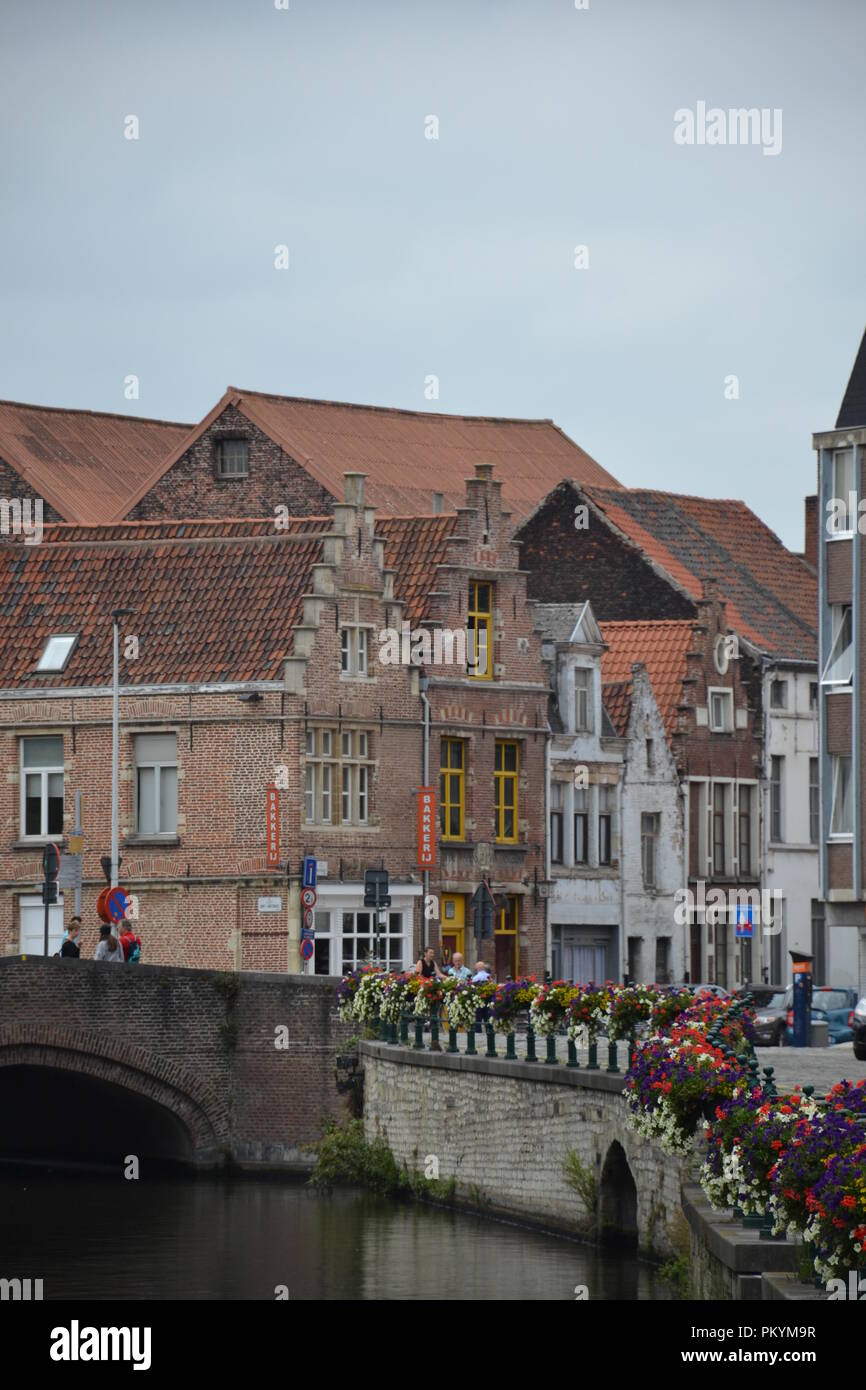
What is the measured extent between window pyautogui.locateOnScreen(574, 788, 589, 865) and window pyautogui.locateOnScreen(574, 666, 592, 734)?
49.6 inches

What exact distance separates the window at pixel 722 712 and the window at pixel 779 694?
5.54ft

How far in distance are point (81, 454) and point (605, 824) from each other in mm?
14845

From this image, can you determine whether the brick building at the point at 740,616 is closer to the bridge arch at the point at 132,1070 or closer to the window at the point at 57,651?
the window at the point at 57,651

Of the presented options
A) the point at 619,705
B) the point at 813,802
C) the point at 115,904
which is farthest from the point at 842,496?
the point at 813,802

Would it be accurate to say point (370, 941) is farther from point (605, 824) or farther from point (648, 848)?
point (648, 848)

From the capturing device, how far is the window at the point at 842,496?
55906mm

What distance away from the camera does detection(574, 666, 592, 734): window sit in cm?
6638

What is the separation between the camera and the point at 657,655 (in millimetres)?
70875

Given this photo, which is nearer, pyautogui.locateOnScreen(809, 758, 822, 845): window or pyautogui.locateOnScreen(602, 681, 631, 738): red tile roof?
pyautogui.locateOnScreen(602, 681, 631, 738): red tile roof

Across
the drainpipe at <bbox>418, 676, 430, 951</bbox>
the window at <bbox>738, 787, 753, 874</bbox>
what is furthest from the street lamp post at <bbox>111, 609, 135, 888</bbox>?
the window at <bbox>738, 787, 753, 874</bbox>

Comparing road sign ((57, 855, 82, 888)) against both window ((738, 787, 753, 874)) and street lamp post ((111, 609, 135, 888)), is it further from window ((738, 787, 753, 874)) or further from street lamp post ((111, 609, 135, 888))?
window ((738, 787, 753, 874))

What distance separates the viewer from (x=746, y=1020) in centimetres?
3441
